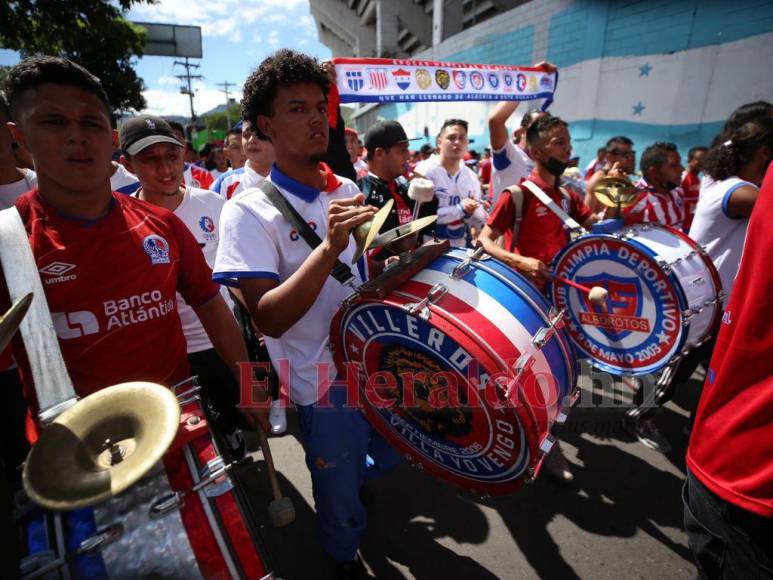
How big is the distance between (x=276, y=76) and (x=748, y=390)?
74.9 inches

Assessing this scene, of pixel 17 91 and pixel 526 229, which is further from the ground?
pixel 17 91

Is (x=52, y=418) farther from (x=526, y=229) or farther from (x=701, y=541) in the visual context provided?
(x=526, y=229)

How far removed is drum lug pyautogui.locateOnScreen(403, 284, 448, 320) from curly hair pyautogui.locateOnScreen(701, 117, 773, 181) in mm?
2575

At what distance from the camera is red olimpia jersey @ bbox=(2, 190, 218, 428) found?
1.35m

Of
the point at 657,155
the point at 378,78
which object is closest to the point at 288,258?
the point at 378,78

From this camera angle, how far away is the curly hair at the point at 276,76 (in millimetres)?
1643

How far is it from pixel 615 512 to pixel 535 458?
1.62m

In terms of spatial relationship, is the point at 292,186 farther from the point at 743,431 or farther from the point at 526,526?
the point at 526,526

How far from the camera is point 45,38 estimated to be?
9.38 metres

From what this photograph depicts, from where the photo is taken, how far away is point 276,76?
5.38 ft

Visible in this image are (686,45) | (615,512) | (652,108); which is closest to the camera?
(615,512)

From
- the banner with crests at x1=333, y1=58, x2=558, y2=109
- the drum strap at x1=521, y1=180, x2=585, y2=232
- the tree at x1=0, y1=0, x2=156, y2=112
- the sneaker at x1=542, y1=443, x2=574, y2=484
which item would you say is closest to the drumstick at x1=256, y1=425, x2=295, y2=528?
the sneaker at x1=542, y1=443, x2=574, y2=484

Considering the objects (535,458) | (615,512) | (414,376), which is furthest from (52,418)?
(615,512)

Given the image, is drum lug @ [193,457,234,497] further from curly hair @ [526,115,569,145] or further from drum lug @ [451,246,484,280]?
curly hair @ [526,115,569,145]
